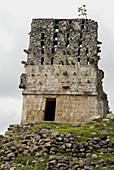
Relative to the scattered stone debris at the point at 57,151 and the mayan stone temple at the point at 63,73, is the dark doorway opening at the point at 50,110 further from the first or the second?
the scattered stone debris at the point at 57,151

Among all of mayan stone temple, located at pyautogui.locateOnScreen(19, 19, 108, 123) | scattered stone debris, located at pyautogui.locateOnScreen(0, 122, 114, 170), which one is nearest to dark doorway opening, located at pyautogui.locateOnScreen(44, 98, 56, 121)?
mayan stone temple, located at pyautogui.locateOnScreen(19, 19, 108, 123)

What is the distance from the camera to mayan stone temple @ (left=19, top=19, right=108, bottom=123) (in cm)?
2255

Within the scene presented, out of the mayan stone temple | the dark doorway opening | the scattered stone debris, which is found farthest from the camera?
the dark doorway opening

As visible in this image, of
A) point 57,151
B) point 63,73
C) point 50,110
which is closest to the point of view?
point 57,151

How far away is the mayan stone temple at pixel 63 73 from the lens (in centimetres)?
2255

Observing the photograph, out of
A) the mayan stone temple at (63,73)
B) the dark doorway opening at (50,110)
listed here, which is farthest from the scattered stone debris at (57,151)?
the dark doorway opening at (50,110)

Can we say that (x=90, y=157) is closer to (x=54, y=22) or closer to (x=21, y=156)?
(x=21, y=156)

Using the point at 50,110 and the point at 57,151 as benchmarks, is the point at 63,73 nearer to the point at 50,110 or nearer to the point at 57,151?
the point at 50,110

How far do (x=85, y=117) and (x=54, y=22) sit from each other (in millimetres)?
7880

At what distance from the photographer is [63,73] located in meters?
23.3

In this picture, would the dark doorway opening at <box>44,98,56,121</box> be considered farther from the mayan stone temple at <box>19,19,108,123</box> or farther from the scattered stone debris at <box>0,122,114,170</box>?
the scattered stone debris at <box>0,122,114,170</box>

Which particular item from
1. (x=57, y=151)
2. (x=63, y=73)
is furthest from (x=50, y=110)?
(x=57, y=151)

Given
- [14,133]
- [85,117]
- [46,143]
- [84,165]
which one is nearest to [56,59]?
[85,117]

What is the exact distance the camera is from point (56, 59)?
2408 cm
